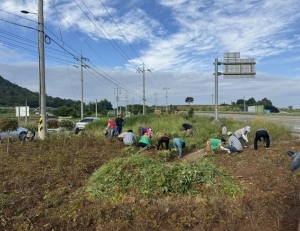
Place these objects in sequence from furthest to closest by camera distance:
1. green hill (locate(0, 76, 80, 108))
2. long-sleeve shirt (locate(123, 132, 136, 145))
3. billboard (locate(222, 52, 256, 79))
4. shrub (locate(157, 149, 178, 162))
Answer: green hill (locate(0, 76, 80, 108)) < billboard (locate(222, 52, 256, 79)) < long-sleeve shirt (locate(123, 132, 136, 145)) < shrub (locate(157, 149, 178, 162))

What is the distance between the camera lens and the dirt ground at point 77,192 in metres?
4.73

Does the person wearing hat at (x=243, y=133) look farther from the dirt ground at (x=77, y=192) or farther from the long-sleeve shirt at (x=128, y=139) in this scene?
the long-sleeve shirt at (x=128, y=139)

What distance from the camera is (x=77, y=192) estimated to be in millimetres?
6016

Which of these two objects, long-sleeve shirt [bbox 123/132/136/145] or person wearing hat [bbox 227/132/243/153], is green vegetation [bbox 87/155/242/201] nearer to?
person wearing hat [bbox 227/132/243/153]

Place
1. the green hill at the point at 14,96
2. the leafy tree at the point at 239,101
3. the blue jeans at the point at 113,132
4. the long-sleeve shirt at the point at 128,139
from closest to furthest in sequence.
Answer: the long-sleeve shirt at the point at 128,139, the blue jeans at the point at 113,132, the green hill at the point at 14,96, the leafy tree at the point at 239,101

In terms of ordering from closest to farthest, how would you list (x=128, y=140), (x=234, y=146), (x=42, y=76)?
(x=234, y=146), (x=128, y=140), (x=42, y=76)

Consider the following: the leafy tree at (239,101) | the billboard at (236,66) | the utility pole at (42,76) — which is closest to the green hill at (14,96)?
the billboard at (236,66)

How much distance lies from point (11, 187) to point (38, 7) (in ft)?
38.3

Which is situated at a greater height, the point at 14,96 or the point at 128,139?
the point at 14,96

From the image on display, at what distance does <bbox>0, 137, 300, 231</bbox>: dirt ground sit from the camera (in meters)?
4.73

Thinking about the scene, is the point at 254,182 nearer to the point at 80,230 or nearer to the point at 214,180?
the point at 214,180

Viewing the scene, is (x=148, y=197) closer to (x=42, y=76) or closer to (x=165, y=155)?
(x=165, y=155)

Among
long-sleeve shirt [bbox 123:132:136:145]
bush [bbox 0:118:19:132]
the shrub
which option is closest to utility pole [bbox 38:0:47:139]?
bush [bbox 0:118:19:132]

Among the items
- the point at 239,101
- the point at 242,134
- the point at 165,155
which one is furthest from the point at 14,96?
the point at 239,101
